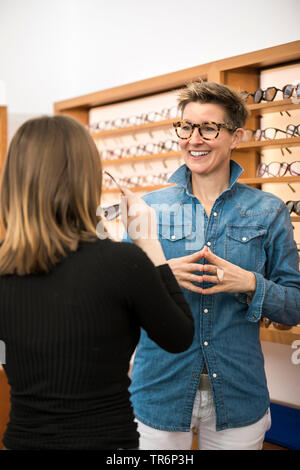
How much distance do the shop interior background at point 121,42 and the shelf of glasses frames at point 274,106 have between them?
0.48 metres

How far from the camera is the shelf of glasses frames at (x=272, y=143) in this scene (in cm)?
330

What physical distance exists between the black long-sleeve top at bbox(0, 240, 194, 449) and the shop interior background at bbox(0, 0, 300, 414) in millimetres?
2679

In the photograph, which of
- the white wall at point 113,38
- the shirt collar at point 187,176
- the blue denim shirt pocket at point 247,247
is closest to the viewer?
the blue denim shirt pocket at point 247,247

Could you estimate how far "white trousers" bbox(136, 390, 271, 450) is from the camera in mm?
1710

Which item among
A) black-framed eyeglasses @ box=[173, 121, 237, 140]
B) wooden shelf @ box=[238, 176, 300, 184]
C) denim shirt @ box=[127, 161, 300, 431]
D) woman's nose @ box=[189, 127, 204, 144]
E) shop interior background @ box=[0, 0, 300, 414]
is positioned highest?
shop interior background @ box=[0, 0, 300, 414]

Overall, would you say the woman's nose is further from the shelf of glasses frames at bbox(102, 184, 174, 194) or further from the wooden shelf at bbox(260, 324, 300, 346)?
the shelf of glasses frames at bbox(102, 184, 174, 194)

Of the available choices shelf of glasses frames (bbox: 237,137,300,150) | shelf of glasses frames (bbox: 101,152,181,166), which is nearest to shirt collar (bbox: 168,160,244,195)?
shelf of glasses frames (bbox: 237,137,300,150)

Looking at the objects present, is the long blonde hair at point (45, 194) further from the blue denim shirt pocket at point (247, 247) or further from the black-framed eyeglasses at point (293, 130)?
the black-framed eyeglasses at point (293, 130)

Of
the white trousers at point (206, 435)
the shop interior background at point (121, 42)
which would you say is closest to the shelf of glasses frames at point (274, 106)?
the shop interior background at point (121, 42)

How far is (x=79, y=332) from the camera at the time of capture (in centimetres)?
116
